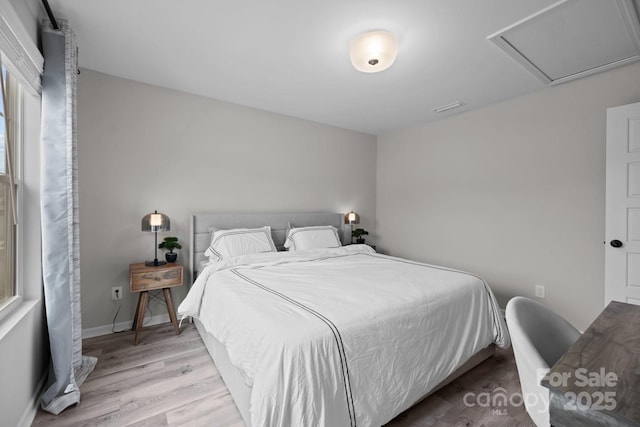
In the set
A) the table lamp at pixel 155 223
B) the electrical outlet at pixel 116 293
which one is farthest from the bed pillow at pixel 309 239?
the electrical outlet at pixel 116 293

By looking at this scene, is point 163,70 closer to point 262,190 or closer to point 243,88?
point 243,88

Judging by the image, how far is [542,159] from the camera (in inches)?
114

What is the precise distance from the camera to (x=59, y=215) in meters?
1.70

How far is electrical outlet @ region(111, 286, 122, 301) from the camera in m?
2.61

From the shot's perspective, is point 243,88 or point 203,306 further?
point 243,88

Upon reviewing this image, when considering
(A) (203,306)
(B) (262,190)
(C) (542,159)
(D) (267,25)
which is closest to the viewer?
(D) (267,25)

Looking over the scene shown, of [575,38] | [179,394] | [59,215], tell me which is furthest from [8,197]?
[575,38]

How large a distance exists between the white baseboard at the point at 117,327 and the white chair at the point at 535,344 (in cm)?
305

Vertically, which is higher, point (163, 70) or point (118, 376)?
point (163, 70)

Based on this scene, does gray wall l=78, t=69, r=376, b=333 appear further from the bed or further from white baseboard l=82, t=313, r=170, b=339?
the bed

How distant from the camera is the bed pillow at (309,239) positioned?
3.27 metres

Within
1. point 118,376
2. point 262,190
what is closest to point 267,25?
point 262,190

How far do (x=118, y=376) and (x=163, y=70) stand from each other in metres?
2.51

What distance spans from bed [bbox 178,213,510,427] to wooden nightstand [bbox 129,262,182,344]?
17.0 inches
